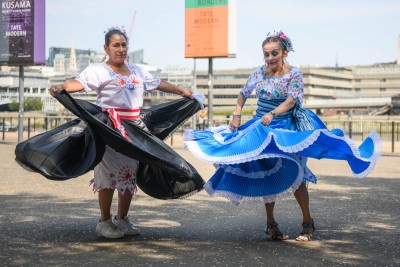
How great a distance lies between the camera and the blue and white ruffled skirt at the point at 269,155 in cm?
650

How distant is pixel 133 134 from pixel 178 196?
2.51 ft

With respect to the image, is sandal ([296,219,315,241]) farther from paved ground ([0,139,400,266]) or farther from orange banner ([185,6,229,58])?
orange banner ([185,6,229,58])

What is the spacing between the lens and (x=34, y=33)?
2683 centimetres

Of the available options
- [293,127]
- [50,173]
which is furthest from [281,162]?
[50,173]

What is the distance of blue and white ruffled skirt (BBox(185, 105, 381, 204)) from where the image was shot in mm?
6504

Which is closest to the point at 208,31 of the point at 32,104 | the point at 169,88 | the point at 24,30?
the point at 24,30

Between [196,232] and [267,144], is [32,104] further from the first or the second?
[267,144]

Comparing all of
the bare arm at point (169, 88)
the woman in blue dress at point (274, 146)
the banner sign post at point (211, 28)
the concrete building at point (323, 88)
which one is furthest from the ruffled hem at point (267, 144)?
the concrete building at point (323, 88)

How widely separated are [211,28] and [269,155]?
92.0ft

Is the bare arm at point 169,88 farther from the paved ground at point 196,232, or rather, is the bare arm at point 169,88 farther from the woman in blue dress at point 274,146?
the paved ground at point 196,232

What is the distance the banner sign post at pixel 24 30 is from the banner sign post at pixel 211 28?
8743 millimetres

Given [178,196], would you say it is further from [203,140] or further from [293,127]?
[293,127]

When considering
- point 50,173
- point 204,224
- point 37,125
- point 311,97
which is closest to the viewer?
point 50,173

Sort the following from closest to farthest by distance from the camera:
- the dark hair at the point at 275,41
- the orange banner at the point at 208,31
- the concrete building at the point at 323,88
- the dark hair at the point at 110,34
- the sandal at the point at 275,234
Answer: the sandal at the point at 275,234
the dark hair at the point at 110,34
the dark hair at the point at 275,41
the orange banner at the point at 208,31
the concrete building at the point at 323,88
